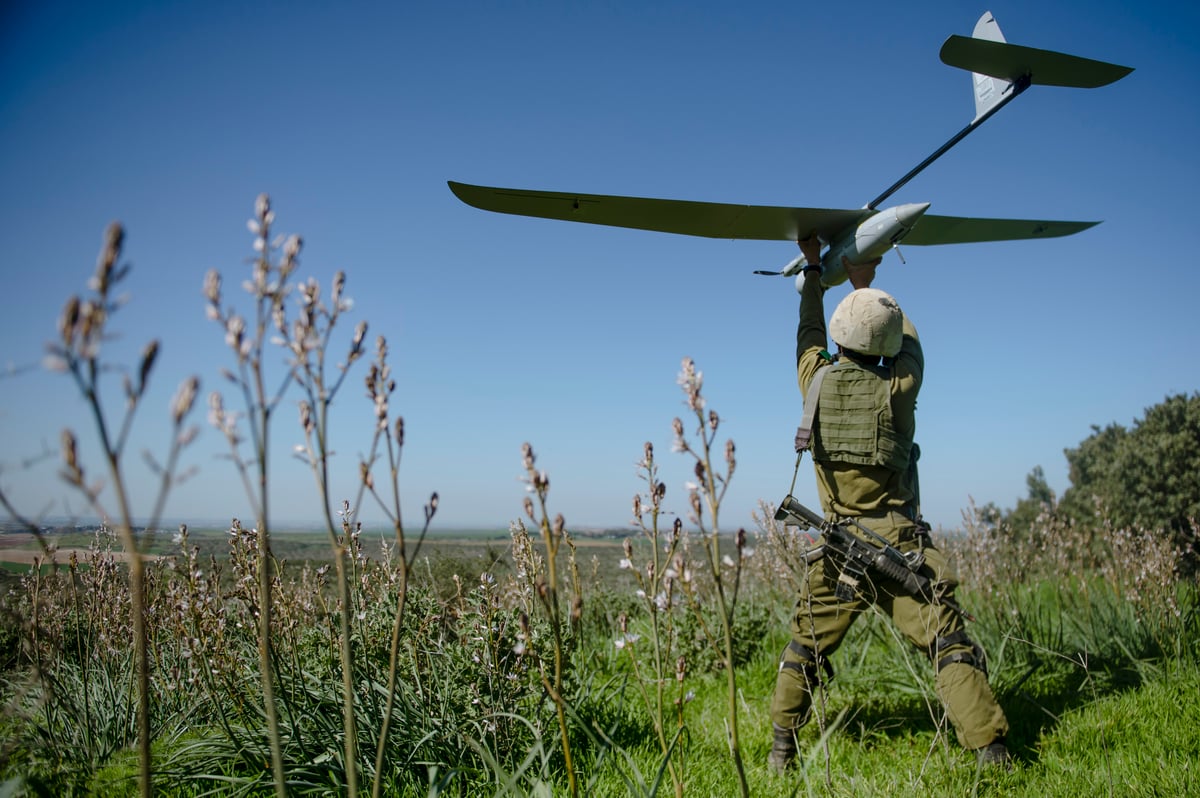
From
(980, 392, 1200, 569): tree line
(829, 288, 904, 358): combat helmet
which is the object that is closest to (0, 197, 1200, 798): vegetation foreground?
(829, 288, 904, 358): combat helmet

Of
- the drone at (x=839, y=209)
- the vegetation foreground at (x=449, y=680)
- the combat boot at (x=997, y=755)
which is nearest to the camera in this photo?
the vegetation foreground at (x=449, y=680)

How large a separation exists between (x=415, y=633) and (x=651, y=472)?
6.62 feet

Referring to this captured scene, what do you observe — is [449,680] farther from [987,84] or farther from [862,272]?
[987,84]

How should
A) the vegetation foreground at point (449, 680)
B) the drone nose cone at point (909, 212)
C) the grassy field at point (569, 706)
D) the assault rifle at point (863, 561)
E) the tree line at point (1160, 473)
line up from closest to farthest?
the vegetation foreground at point (449, 680) < the grassy field at point (569, 706) < the assault rifle at point (863, 561) < the drone nose cone at point (909, 212) < the tree line at point (1160, 473)

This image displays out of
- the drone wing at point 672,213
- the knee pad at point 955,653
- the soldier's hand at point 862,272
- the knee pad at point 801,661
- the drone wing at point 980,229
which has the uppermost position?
the drone wing at point 980,229

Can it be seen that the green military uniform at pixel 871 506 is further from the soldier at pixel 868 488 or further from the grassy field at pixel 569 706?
the grassy field at pixel 569 706

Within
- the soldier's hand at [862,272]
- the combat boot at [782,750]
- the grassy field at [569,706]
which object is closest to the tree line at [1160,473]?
the grassy field at [569,706]

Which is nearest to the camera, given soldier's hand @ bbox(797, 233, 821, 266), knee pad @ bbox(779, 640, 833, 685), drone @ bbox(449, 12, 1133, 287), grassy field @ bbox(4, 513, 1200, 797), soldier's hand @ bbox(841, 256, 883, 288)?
grassy field @ bbox(4, 513, 1200, 797)

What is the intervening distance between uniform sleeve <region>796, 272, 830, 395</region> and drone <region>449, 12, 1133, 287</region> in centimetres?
47

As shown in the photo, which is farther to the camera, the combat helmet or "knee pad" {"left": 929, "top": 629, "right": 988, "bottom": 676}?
the combat helmet

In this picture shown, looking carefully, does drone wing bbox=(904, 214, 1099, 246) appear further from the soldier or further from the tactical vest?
the tactical vest

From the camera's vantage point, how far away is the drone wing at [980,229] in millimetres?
5648

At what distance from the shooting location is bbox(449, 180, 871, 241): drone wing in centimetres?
410

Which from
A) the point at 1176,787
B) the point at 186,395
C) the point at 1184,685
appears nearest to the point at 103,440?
the point at 186,395
